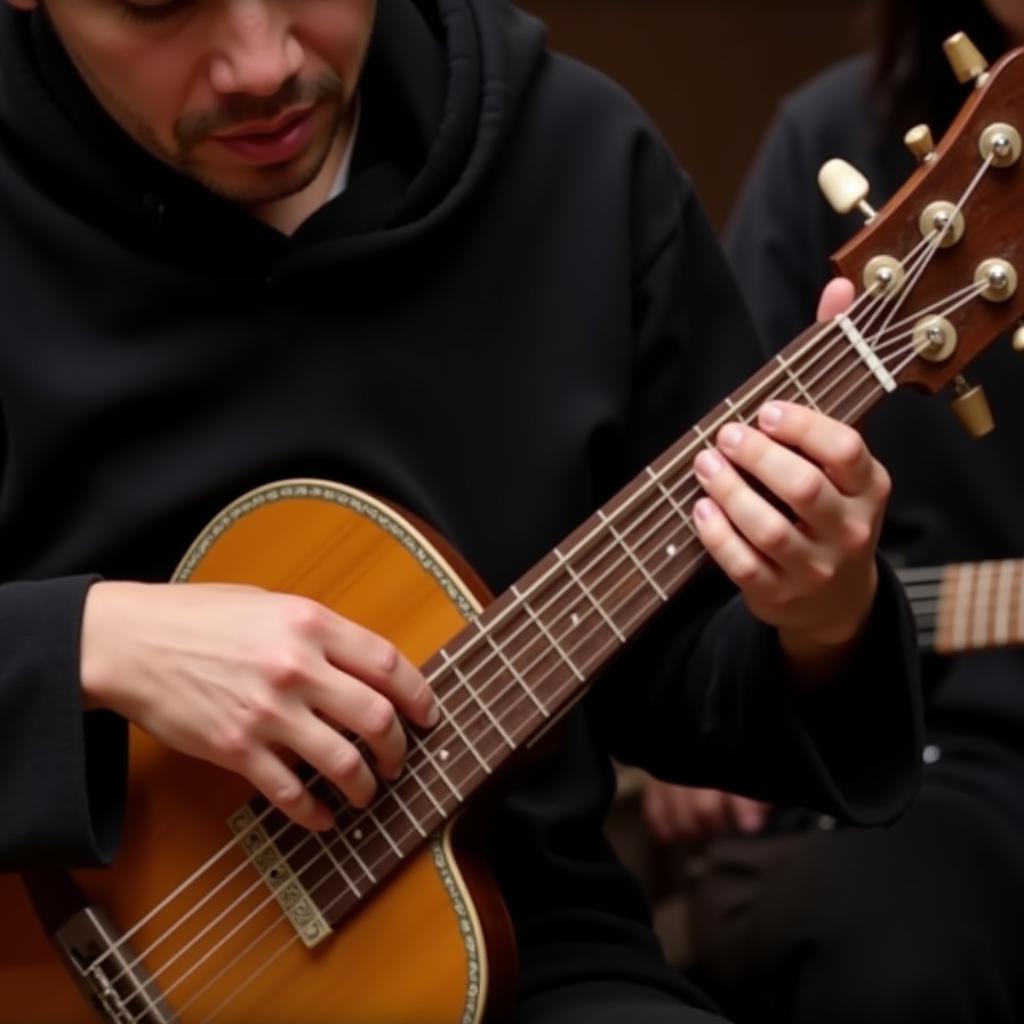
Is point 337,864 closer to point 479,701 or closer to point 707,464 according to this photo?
point 479,701

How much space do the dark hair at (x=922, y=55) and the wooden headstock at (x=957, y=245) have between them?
20.8 inches

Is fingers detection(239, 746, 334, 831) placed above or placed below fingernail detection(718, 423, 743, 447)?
below

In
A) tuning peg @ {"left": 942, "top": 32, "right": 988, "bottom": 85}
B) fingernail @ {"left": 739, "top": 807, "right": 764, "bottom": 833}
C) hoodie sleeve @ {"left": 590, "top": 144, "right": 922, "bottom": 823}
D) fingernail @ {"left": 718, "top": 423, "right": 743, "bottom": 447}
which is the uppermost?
tuning peg @ {"left": 942, "top": 32, "right": 988, "bottom": 85}

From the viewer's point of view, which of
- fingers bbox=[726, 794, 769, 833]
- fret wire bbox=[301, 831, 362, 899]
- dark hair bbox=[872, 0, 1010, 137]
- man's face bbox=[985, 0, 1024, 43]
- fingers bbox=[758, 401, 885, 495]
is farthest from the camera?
fingers bbox=[726, 794, 769, 833]

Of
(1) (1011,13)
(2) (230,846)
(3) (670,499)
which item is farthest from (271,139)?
(1) (1011,13)

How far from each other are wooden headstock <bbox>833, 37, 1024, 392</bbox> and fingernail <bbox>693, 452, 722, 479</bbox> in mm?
106

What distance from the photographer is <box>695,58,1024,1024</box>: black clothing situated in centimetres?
135

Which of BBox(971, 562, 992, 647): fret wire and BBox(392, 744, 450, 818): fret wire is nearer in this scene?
BBox(392, 744, 450, 818): fret wire

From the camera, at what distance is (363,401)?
120cm

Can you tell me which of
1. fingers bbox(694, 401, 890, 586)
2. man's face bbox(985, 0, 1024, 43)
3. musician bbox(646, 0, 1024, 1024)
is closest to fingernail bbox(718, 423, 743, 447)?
fingers bbox(694, 401, 890, 586)

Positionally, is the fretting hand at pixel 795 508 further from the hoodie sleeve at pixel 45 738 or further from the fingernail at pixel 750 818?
the fingernail at pixel 750 818

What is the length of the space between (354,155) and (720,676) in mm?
395

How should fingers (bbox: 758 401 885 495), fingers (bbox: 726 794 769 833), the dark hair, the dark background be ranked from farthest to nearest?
1. the dark background
2. fingers (bbox: 726 794 769 833)
3. the dark hair
4. fingers (bbox: 758 401 885 495)

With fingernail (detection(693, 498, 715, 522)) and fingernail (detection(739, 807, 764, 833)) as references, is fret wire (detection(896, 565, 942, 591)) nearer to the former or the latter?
fingernail (detection(739, 807, 764, 833))
